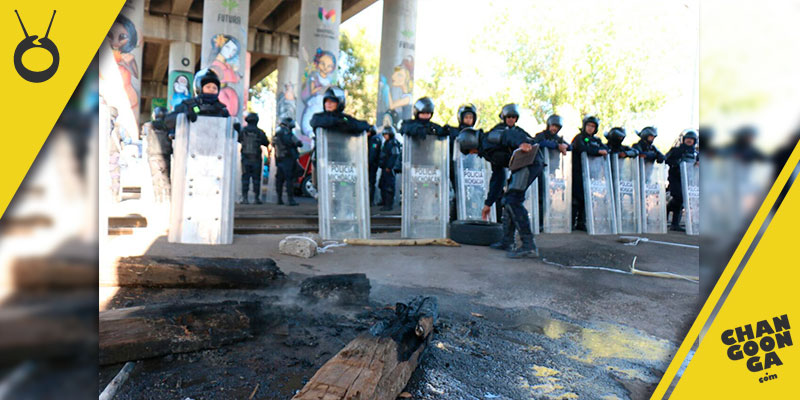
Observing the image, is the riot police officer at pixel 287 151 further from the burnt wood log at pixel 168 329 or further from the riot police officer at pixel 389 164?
the burnt wood log at pixel 168 329

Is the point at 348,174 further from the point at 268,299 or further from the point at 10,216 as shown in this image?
→ the point at 10,216

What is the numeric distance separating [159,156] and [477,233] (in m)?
5.35

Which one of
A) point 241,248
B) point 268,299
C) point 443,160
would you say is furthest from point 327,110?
point 268,299

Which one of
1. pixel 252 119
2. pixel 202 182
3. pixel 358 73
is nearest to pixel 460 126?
pixel 202 182

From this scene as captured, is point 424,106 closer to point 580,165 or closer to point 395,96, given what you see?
point 580,165

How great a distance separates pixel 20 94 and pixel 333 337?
223cm

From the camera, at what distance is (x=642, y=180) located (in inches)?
370

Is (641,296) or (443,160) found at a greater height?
(443,160)

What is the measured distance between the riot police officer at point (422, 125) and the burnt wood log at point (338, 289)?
4.06 metres

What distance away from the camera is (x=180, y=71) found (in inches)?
814

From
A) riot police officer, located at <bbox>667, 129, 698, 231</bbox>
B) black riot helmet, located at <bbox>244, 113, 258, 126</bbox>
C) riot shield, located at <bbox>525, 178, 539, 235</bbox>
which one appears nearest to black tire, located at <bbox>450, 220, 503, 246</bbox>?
riot shield, located at <bbox>525, 178, 539, 235</bbox>

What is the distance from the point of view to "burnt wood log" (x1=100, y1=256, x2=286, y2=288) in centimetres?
363

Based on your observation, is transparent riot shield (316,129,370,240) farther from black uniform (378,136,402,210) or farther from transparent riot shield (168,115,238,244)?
black uniform (378,136,402,210)

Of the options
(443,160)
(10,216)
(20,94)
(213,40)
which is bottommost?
(10,216)
